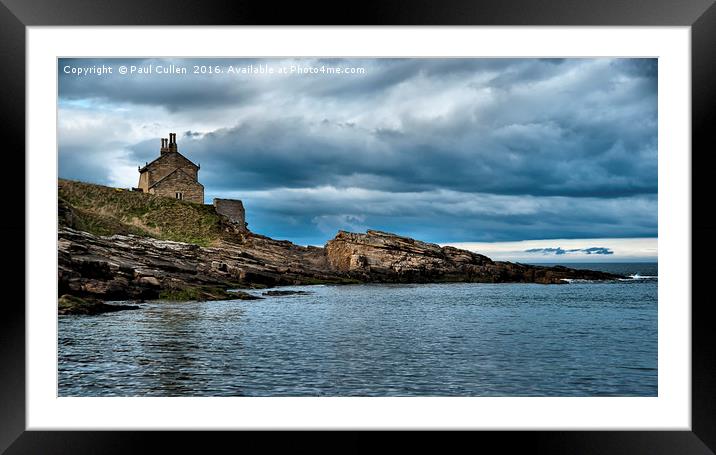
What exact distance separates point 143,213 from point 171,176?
5194mm

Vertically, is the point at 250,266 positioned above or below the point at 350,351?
above

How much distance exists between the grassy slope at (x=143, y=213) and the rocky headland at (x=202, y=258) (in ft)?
0.28

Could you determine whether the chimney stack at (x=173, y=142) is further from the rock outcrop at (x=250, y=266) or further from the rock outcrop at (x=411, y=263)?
the rock outcrop at (x=411, y=263)

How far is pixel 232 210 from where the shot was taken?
212 ft

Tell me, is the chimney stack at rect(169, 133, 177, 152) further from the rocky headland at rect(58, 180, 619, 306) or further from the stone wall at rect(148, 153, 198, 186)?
the rocky headland at rect(58, 180, 619, 306)

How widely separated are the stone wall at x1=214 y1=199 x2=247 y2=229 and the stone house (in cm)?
187

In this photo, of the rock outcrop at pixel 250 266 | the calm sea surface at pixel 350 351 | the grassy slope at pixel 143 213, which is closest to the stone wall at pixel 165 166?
the grassy slope at pixel 143 213

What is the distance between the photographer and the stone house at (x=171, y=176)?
62.2 m

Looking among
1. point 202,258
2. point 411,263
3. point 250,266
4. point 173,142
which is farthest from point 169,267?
point 411,263

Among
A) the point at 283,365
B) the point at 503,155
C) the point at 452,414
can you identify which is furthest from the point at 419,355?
the point at 503,155
